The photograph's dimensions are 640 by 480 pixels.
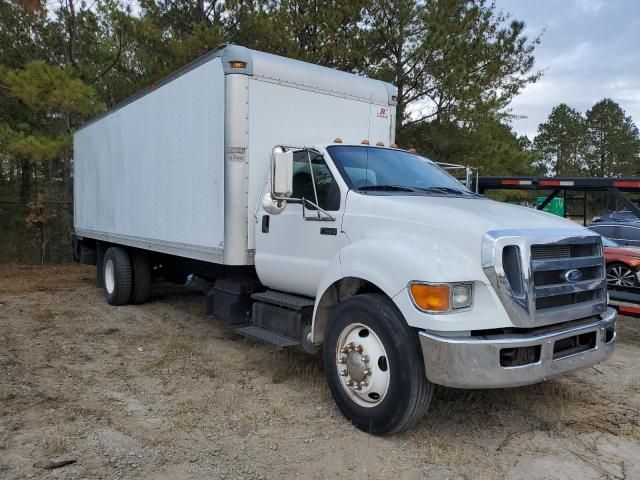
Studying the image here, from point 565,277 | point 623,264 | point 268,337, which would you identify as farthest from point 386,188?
point 623,264

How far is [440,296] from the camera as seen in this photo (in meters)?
3.53

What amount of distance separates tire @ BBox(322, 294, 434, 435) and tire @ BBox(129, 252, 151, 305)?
5304 millimetres

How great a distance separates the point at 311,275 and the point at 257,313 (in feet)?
3.21

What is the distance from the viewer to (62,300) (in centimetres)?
934

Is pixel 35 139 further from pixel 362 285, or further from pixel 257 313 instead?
pixel 362 285

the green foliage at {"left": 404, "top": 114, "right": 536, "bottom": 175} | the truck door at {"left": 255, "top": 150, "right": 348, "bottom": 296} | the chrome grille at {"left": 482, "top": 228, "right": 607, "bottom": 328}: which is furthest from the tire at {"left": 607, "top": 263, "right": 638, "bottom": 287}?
the truck door at {"left": 255, "top": 150, "right": 348, "bottom": 296}

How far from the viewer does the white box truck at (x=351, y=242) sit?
3580 millimetres

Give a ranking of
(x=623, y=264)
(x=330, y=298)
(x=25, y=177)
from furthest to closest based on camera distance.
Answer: (x=25, y=177), (x=623, y=264), (x=330, y=298)

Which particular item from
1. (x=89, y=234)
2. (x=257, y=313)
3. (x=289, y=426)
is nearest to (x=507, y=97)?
(x=89, y=234)

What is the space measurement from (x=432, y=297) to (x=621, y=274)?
8195 millimetres

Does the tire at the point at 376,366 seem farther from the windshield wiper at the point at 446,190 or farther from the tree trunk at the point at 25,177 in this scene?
the tree trunk at the point at 25,177

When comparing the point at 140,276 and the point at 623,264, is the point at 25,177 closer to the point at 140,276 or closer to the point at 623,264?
the point at 140,276

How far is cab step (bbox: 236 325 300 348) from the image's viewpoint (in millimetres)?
4916

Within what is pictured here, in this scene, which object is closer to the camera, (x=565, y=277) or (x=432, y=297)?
(x=432, y=297)
